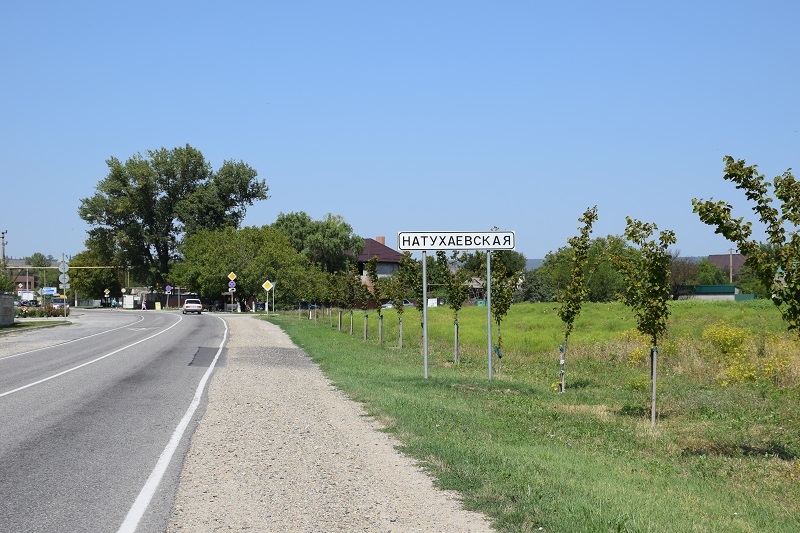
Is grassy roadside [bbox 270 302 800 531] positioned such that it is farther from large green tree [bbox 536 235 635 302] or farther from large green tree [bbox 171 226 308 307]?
large green tree [bbox 171 226 308 307]

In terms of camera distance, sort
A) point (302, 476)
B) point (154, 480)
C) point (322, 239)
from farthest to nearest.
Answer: point (322, 239)
point (302, 476)
point (154, 480)

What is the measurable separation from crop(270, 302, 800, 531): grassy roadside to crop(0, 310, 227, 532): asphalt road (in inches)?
116

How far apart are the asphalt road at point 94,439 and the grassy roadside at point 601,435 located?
294 centimetres

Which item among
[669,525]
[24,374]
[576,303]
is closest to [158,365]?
[24,374]

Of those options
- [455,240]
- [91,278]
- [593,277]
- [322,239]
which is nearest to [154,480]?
[455,240]

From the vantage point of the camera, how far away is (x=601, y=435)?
Answer: 12562 millimetres

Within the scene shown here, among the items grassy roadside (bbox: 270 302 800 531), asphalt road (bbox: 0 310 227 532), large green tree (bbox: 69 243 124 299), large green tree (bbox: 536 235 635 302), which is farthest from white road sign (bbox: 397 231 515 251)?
large green tree (bbox: 69 243 124 299)

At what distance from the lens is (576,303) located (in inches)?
814

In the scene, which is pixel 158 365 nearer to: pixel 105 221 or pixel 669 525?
pixel 669 525

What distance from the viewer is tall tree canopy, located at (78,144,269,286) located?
10612cm

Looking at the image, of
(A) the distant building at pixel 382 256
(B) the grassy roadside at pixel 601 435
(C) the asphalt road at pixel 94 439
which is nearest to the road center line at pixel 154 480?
(C) the asphalt road at pixel 94 439

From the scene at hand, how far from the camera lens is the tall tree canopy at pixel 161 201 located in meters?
106

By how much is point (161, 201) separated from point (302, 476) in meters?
105

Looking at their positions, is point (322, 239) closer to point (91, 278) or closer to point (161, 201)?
point (161, 201)
